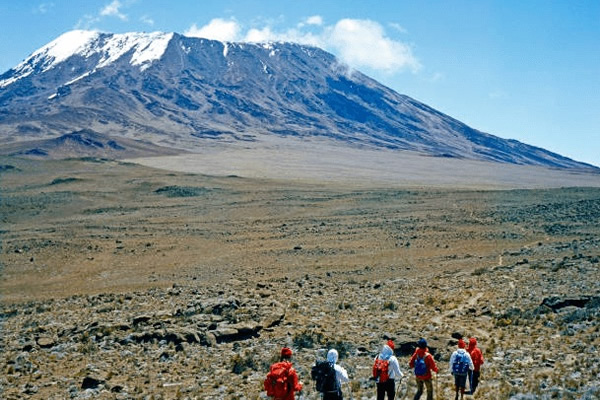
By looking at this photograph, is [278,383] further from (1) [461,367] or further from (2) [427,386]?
(1) [461,367]

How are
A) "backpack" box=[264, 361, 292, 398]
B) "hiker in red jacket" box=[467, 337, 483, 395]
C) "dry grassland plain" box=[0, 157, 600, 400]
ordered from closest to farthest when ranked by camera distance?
"backpack" box=[264, 361, 292, 398] < "hiker in red jacket" box=[467, 337, 483, 395] < "dry grassland plain" box=[0, 157, 600, 400]

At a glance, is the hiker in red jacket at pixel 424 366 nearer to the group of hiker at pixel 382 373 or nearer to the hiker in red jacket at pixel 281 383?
the group of hiker at pixel 382 373

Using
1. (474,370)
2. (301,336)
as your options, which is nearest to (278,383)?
(474,370)

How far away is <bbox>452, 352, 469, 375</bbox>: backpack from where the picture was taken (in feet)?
31.2

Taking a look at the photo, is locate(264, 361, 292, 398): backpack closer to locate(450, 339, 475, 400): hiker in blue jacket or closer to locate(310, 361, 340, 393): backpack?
locate(310, 361, 340, 393): backpack

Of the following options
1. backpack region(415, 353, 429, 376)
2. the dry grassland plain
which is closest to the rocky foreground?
the dry grassland plain

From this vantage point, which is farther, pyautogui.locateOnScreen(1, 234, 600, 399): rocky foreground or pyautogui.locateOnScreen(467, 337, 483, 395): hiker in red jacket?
pyautogui.locateOnScreen(1, 234, 600, 399): rocky foreground

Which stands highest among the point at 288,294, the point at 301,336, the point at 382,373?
the point at 382,373

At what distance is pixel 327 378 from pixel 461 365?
264cm

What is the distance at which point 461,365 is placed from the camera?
951 centimetres

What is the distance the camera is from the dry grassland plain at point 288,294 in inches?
470

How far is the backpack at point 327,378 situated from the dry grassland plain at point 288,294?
2206 millimetres

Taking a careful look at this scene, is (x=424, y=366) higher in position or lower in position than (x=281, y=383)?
lower

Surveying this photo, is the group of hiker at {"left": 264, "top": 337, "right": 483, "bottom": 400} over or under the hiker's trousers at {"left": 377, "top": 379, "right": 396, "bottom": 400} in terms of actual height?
over
